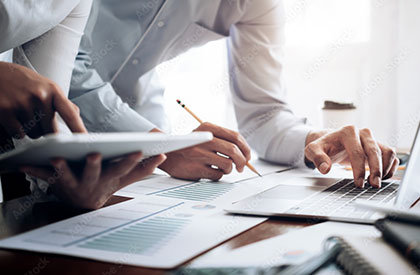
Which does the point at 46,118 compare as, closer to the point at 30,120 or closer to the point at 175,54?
the point at 30,120

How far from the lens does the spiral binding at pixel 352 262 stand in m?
0.32

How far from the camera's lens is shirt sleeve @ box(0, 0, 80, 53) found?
2.19ft

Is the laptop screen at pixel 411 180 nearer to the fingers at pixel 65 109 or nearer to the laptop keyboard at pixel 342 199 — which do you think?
the laptop keyboard at pixel 342 199

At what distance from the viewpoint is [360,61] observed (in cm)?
235

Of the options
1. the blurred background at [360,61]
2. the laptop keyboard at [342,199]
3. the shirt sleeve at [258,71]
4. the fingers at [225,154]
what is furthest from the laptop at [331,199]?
the blurred background at [360,61]

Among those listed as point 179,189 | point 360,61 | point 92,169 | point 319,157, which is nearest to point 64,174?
point 92,169

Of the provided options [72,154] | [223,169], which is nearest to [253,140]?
[223,169]

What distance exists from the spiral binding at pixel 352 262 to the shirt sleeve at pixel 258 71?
772 mm

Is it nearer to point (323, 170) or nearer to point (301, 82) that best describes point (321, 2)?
point (301, 82)

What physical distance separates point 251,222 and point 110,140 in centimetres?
21

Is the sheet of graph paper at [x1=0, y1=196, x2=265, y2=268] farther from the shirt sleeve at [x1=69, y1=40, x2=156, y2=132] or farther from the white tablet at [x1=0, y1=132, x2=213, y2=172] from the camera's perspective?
the shirt sleeve at [x1=69, y1=40, x2=156, y2=132]

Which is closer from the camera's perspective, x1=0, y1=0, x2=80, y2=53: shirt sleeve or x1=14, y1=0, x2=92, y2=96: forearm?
x1=0, y1=0, x2=80, y2=53: shirt sleeve

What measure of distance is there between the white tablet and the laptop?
0.46 feet

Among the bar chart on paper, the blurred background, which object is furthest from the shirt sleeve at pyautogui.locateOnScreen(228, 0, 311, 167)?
the blurred background
